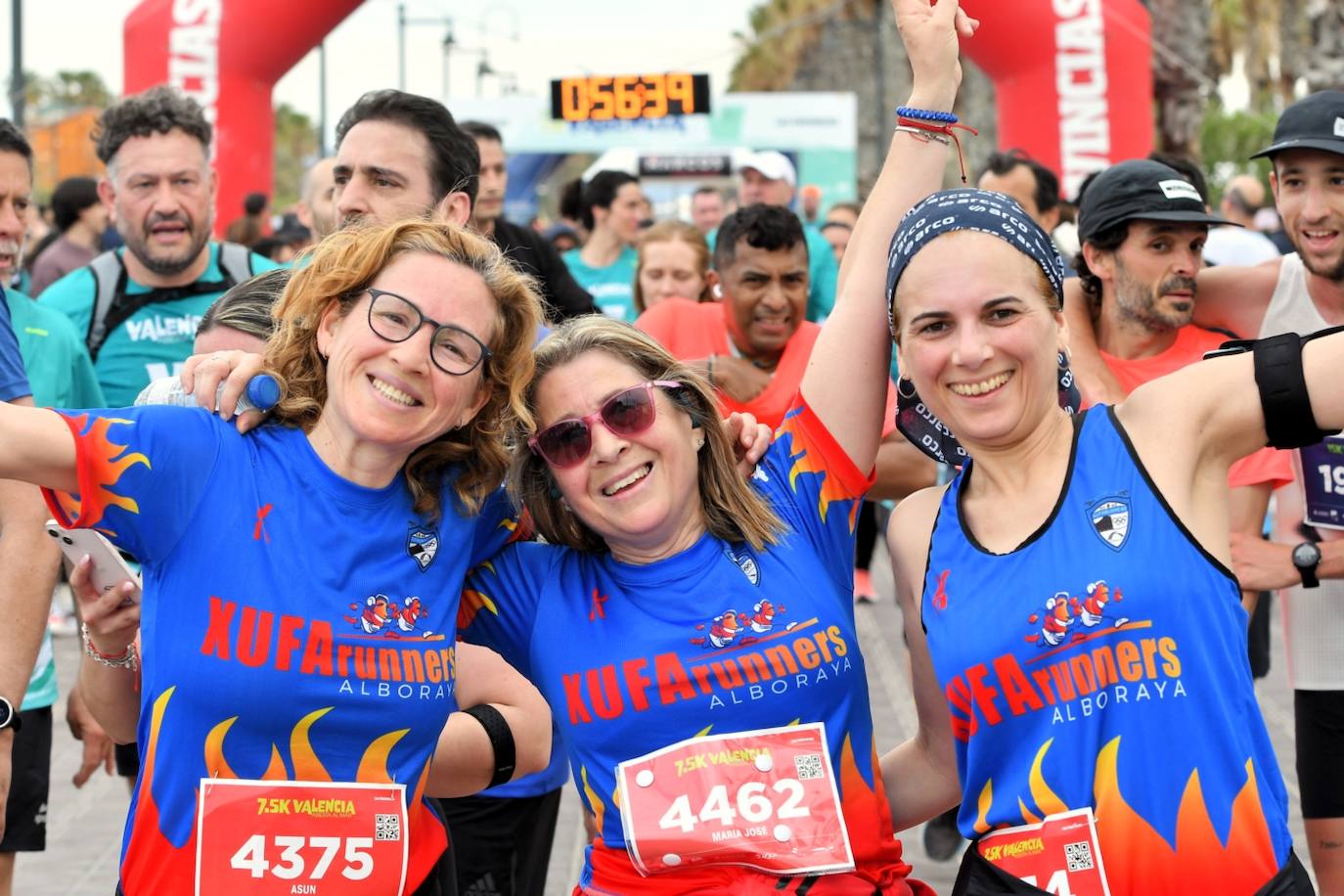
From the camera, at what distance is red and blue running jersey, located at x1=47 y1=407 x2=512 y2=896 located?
99.0 inches

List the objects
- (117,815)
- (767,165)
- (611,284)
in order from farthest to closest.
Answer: (767,165), (611,284), (117,815)

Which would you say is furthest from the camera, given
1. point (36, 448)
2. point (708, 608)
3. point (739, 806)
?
point (708, 608)

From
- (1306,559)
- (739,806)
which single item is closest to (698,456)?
(739,806)

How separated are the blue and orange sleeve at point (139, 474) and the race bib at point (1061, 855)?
1.39m

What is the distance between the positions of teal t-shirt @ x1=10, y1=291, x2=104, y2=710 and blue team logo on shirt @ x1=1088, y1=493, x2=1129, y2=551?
109 inches

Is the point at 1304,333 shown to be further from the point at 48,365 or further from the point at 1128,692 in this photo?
the point at 48,365

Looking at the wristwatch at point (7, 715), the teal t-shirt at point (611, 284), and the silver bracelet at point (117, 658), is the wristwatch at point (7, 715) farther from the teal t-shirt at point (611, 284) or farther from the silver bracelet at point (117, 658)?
the teal t-shirt at point (611, 284)

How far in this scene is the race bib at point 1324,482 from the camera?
392cm

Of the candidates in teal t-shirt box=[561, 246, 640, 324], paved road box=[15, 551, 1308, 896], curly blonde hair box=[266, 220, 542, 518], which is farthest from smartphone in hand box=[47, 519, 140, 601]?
teal t-shirt box=[561, 246, 640, 324]

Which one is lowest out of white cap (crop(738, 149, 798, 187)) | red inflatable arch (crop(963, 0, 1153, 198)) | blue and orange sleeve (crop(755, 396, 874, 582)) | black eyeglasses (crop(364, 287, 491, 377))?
blue and orange sleeve (crop(755, 396, 874, 582))

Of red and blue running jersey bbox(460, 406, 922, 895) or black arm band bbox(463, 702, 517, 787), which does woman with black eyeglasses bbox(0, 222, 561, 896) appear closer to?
red and blue running jersey bbox(460, 406, 922, 895)

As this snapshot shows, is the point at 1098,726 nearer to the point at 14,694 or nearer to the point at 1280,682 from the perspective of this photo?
the point at 14,694

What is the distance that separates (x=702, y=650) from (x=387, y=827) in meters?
0.58

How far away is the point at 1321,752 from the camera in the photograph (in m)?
4.12
